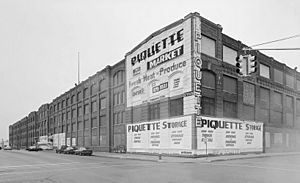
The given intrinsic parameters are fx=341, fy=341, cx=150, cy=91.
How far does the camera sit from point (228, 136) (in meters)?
35.3

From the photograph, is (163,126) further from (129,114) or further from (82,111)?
(82,111)

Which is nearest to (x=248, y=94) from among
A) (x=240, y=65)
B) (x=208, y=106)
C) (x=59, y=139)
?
(x=208, y=106)

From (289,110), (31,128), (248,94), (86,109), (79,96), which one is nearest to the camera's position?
(248,94)

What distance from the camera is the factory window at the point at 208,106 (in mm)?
33281

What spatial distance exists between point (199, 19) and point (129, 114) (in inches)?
638

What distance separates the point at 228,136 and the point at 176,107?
630cm

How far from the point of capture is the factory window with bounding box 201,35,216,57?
112 feet

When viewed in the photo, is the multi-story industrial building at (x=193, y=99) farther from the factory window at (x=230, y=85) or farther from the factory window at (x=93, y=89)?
the factory window at (x=93, y=89)

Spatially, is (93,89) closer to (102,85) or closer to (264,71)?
(102,85)

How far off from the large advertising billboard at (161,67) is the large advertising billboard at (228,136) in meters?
4.32

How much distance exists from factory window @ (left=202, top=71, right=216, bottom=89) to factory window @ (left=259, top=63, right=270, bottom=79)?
10.7m

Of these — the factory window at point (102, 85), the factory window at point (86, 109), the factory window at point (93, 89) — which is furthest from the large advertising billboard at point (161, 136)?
the factory window at point (86, 109)

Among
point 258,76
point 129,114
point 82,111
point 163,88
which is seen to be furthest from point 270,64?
point 82,111

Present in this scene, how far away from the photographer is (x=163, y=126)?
1406 inches
